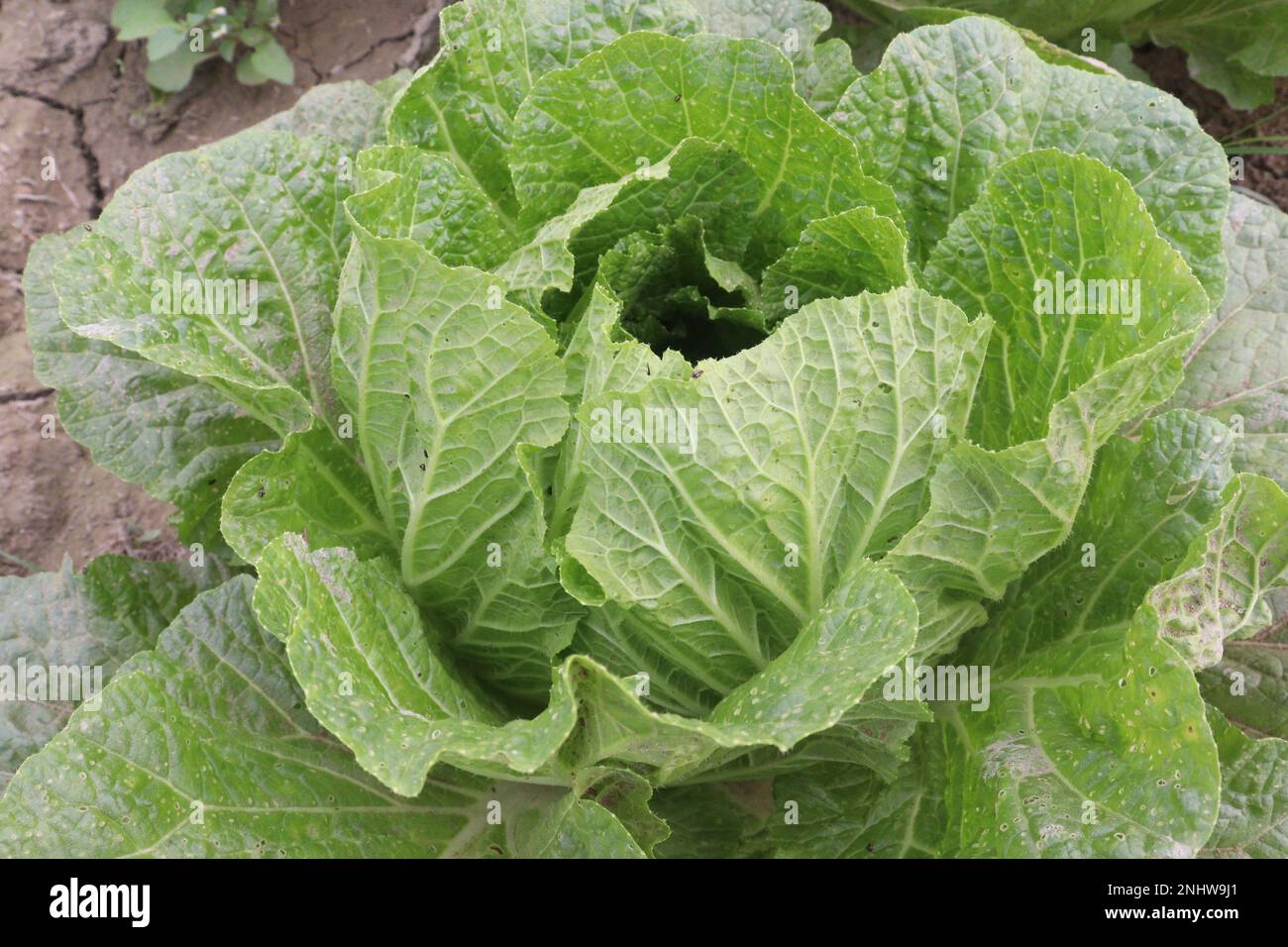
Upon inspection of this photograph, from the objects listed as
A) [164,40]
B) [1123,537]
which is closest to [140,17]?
[164,40]

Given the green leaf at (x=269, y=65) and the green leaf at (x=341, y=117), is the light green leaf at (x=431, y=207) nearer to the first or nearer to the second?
the green leaf at (x=341, y=117)

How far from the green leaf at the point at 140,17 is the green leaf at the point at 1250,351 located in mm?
3777

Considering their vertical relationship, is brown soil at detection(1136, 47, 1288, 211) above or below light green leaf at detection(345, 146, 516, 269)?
below

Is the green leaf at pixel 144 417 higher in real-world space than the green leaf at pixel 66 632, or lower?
higher

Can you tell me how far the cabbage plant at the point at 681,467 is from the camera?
2217mm

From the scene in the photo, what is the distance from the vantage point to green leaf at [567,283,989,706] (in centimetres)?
218

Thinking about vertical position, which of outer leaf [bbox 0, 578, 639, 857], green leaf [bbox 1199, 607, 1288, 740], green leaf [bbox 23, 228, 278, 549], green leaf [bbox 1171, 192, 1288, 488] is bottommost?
outer leaf [bbox 0, 578, 639, 857]

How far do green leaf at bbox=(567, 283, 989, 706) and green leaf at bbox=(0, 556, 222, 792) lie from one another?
1.57 metres

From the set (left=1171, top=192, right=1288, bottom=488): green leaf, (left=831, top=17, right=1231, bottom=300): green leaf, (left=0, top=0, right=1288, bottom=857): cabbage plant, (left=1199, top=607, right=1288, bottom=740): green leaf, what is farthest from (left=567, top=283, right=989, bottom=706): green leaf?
(left=1199, top=607, right=1288, bottom=740): green leaf

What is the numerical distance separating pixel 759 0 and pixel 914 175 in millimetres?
832

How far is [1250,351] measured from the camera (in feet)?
9.71

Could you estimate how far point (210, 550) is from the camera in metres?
3.27

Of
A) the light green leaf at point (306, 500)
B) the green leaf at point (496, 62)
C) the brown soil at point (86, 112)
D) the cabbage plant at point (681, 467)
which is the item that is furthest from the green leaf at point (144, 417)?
the brown soil at point (86, 112)

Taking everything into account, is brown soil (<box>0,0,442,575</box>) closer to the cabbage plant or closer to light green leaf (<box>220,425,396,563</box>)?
the cabbage plant
